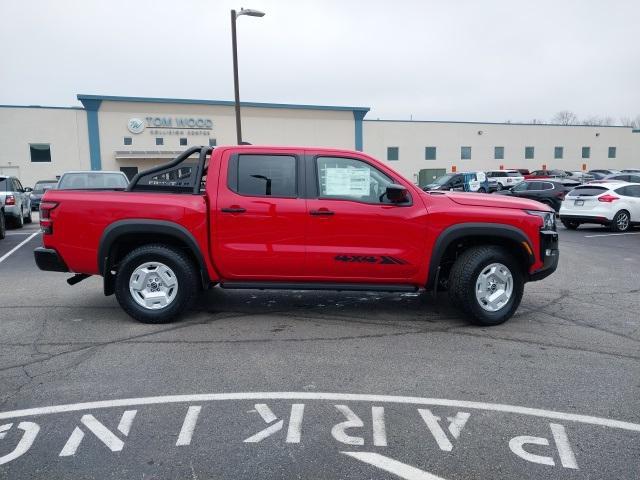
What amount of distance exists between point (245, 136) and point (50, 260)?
116 feet

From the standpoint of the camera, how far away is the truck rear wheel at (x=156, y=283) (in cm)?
557

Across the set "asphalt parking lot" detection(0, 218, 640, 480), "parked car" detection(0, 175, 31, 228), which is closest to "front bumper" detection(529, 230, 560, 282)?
"asphalt parking lot" detection(0, 218, 640, 480)

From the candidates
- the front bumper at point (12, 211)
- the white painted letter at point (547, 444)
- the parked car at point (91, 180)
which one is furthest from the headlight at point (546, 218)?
the front bumper at point (12, 211)

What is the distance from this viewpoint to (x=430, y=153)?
4653cm

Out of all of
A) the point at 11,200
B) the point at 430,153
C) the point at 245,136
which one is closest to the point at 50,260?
the point at 11,200

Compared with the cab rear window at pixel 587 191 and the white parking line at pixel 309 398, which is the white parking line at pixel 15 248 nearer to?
the white parking line at pixel 309 398

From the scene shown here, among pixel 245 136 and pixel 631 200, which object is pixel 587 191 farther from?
pixel 245 136

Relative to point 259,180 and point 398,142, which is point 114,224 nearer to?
point 259,180

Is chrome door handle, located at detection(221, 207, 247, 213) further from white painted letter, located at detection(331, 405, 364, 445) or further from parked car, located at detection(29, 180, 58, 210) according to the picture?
parked car, located at detection(29, 180, 58, 210)

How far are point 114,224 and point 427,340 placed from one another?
3341 millimetres

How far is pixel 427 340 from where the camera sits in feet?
16.9

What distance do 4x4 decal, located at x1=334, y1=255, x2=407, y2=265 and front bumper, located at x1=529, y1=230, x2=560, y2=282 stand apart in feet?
4.88

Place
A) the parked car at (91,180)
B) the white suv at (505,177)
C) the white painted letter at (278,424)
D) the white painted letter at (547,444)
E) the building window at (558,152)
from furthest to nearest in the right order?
the building window at (558,152) → the white suv at (505,177) → the parked car at (91,180) → the white painted letter at (278,424) → the white painted letter at (547,444)

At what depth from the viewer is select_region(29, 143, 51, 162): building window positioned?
119 ft
